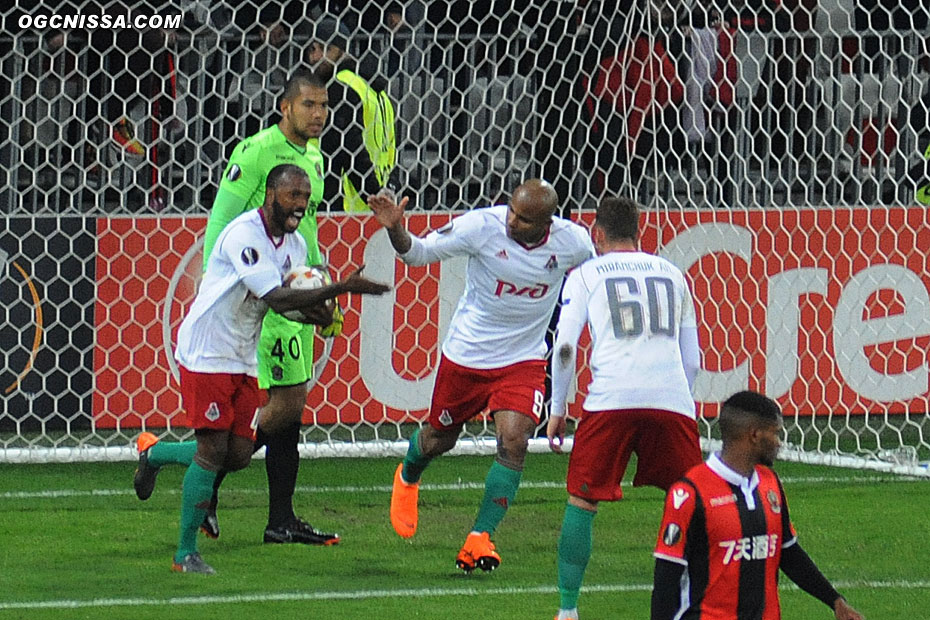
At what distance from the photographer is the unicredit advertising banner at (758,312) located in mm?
10031

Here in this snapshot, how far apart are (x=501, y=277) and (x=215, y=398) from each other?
1221 mm

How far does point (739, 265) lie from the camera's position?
10328 mm

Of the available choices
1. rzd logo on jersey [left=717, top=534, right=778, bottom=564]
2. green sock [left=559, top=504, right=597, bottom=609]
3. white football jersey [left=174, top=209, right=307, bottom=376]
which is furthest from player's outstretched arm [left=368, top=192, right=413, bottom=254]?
Answer: rzd logo on jersey [left=717, top=534, right=778, bottom=564]

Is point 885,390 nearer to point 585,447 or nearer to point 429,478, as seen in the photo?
point 429,478

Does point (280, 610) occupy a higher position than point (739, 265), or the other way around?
point (739, 265)

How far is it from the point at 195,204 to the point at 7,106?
3.87 ft

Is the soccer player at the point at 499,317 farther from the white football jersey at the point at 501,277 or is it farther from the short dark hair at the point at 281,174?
the short dark hair at the point at 281,174

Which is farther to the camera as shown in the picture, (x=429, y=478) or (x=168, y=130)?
(x=168, y=130)

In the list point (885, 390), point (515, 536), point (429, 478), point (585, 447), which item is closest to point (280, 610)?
point (585, 447)

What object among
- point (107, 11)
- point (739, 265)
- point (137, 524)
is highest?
point (107, 11)

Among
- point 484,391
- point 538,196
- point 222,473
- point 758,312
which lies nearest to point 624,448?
point 538,196

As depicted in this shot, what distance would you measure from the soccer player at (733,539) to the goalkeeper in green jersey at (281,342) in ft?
10.4

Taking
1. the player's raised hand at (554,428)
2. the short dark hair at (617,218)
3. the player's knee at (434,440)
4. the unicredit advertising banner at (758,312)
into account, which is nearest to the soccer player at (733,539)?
the player's raised hand at (554,428)

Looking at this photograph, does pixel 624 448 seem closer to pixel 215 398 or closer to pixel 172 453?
pixel 215 398
